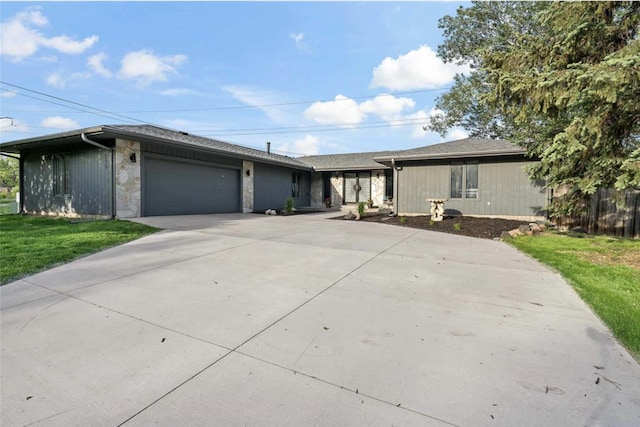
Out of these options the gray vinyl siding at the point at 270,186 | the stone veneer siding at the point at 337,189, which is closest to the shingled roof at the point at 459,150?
the stone veneer siding at the point at 337,189

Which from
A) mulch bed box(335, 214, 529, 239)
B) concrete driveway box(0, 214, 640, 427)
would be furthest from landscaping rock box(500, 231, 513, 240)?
concrete driveway box(0, 214, 640, 427)

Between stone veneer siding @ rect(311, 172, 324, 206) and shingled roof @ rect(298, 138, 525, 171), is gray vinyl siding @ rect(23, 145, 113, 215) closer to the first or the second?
shingled roof @ rect(298, 138, 525, 171)

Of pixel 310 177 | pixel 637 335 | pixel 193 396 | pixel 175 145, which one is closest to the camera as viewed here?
pixel 193 396

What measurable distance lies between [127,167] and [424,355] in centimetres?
1083

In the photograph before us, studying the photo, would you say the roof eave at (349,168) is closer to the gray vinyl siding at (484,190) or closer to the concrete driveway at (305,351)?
the gray vinyl siding at (484,190)

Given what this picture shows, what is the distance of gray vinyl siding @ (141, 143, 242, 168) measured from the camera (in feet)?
35.2

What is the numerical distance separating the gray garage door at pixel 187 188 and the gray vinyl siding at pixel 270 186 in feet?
4.16

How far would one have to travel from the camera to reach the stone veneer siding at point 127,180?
9.78 meters

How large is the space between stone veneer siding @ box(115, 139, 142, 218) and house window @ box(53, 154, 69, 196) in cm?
328

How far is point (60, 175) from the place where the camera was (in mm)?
11523

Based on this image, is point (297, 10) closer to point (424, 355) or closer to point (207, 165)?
point (207, 165)

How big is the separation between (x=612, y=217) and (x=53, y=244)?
13.6 metres

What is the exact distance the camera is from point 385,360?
2117 millimetres

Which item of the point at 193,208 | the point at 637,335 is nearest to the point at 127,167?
the point at 193,208
